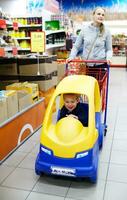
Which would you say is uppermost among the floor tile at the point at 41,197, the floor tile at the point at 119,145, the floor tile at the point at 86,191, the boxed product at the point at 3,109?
the boxed product at the point at 3,109

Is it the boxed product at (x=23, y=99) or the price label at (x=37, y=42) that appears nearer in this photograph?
the boxed product at (x=23, y=99)

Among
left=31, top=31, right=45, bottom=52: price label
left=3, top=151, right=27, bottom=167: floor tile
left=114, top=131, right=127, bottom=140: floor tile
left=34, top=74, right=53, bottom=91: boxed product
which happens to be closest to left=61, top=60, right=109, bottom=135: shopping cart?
left=114, top=131, right=127, bottom=140: floor tile

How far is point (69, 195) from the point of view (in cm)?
230

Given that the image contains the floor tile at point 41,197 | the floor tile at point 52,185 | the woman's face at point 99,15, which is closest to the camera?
the floor tile at point 41,197

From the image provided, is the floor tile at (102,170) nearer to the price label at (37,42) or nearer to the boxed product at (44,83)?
the boxed product at (44,83)

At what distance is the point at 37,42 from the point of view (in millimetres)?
4211

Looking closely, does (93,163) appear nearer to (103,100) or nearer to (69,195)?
(69,195)

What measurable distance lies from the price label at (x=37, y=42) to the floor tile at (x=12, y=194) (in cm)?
238

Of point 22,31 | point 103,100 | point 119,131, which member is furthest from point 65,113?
point 22,31

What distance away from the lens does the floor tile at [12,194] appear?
2.26 meters

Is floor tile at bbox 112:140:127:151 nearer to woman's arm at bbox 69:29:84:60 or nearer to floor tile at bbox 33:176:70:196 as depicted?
floor tile at bbox 33:176:70:196

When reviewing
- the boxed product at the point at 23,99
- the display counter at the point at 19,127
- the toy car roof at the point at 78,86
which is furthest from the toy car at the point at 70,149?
the boxed product at the point at 23,99

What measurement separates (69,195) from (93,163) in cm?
34

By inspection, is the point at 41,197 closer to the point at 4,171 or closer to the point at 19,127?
the point at 4,171
